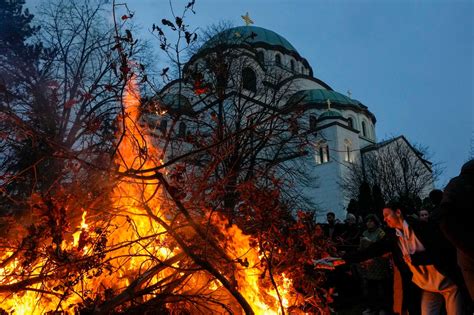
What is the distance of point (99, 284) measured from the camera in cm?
543

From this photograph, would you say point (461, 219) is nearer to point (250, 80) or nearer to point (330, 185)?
point (250, 80)

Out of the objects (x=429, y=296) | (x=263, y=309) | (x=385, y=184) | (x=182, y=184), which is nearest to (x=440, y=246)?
(x=429, y=296)

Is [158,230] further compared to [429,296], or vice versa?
[158,230]

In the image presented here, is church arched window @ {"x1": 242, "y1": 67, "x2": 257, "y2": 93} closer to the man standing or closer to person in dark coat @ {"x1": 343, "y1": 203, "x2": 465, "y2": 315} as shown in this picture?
person in dark coat @ {"x1": 343, "y1": 203, "x2": 465, "y2": 315}

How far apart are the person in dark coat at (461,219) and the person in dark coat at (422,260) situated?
1.28 meters

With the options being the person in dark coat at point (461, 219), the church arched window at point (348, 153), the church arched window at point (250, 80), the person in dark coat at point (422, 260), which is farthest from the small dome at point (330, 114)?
the person in dark coat at point (461, 219)

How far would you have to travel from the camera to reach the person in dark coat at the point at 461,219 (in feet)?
10.4

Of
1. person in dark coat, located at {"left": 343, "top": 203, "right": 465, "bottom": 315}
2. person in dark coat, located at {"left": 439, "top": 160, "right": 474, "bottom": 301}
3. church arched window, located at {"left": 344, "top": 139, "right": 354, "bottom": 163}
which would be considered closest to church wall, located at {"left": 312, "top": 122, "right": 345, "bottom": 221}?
church arched window, located at {"left": 344, "top": 139, "right": 354, "bottom": 163}

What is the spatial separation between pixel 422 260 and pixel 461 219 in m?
1.63

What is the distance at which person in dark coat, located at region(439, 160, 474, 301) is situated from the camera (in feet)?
10.4

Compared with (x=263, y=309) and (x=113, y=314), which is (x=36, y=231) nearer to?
(x=113, y=314)

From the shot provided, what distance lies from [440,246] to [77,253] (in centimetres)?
439

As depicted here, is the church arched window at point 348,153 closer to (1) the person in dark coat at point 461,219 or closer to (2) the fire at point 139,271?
(2) the fire at point 139,271

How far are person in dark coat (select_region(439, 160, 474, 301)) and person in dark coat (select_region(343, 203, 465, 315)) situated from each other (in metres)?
1.28
